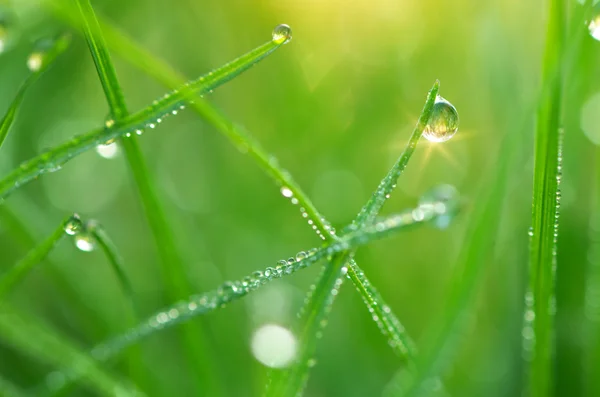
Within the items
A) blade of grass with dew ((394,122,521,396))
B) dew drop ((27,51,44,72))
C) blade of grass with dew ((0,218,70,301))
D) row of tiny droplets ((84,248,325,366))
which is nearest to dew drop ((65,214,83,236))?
blade of grass with dew ((0,218,70,301))

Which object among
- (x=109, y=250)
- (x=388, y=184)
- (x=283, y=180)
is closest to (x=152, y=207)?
(x=109, y=250)

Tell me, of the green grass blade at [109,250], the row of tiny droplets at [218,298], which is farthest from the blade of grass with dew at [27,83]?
the row of tiny droplets at [218,298]

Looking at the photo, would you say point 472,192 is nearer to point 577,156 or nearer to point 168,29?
point 577,156

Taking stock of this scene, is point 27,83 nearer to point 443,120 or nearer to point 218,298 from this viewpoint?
point 218,298

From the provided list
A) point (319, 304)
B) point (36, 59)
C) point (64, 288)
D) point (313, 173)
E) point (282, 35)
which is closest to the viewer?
point (319, 304)

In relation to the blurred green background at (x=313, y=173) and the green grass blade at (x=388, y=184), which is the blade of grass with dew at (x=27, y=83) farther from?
the green grass blade at (x=388, y=184)

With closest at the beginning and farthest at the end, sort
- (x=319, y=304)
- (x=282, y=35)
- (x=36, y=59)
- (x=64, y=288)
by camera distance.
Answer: (x=319, y=304) → (x=282, y=35) → (x=36, y=59) → (x=64, y=288)

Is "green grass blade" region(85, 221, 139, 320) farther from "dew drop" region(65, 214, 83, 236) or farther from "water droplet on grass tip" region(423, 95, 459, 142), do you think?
"water droplet on grass tip" region(423, 95, 459, 142)
